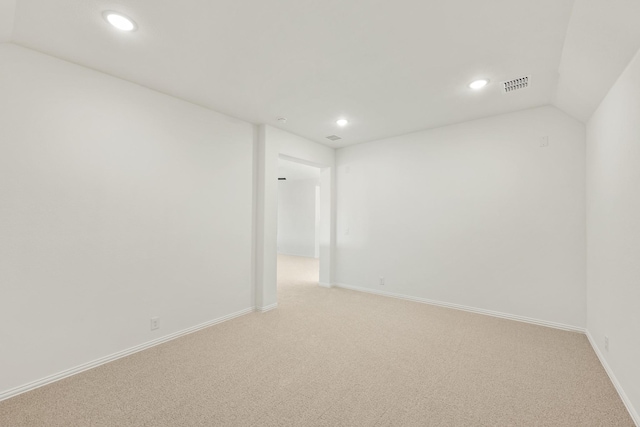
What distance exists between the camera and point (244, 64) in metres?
2.43

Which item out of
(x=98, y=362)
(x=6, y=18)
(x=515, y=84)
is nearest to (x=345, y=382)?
(x=98, y=362)

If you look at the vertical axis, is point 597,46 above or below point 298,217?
above

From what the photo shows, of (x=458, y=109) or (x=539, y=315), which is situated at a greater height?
(x=458, y=109)

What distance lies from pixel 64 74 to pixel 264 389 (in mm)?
3072

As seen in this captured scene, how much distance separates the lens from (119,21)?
1.88m

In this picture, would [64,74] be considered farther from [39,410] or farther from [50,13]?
[39,410]

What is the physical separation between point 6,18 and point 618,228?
4585 mm

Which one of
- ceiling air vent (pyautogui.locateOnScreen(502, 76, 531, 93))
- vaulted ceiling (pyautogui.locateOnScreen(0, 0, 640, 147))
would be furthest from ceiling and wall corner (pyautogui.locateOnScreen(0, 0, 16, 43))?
ceiling air vent (pyautogui.locateOnScreen(502, 76, 531, 93))

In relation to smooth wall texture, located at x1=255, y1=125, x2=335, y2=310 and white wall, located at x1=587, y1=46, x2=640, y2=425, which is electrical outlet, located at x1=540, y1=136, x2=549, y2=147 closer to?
white wall, located at x1=587, y1=46, x2=640, y2=425

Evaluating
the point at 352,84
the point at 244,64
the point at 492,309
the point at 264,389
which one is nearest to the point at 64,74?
the point at 244,64

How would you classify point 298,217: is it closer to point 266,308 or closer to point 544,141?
point 266,308

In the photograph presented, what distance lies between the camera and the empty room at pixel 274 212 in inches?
73.0

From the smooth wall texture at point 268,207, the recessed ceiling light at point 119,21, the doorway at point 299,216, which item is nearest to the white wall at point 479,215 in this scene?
the smooth wall texture at point 268,207

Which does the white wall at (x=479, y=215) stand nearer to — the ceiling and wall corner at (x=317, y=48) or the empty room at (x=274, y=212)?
the empty room at (x=274, y=212)
